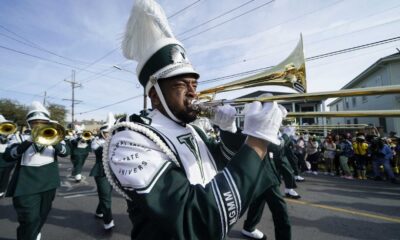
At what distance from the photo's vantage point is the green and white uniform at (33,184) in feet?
11.5

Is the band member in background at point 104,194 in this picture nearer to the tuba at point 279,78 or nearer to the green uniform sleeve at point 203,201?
the tuba at point 279,78

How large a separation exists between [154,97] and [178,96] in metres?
0.20

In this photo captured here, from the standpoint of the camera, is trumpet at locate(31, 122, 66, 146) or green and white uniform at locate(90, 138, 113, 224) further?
green and white uniform at locate(90, 138, 113, 224)

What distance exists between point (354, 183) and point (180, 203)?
32.4 ft

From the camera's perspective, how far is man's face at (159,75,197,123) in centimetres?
157

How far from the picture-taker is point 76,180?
9.37m

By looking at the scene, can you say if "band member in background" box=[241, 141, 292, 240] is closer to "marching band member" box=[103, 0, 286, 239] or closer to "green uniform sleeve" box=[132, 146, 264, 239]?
"marching band member" box=[103, 0, 286, 239]

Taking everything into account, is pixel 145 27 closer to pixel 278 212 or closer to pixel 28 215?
pixel 278 212

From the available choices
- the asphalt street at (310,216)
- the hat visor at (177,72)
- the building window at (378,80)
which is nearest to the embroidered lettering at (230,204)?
the hat visor at (177,72)

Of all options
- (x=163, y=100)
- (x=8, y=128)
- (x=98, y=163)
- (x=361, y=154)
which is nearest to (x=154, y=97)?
(x=163, y=100)

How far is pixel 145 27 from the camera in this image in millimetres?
1832

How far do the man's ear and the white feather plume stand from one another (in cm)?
30

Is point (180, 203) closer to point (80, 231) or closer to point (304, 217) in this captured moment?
point (80, 231)

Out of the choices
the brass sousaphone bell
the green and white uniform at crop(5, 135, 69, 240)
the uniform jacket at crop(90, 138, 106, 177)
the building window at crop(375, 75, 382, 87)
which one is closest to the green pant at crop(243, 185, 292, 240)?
the brass sousaphone bell
